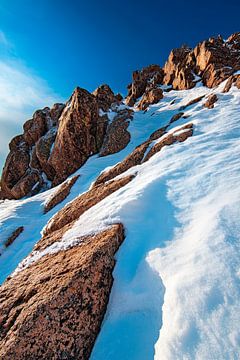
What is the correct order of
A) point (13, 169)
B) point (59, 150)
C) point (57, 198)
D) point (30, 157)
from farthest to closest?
point (30, 157) < point (13, 169) < point (59, 150) < point (57, 198)

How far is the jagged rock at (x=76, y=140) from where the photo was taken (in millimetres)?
29797

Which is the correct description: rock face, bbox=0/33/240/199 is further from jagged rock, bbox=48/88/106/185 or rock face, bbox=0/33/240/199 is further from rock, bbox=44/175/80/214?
rock, bbox=44/175/80/214

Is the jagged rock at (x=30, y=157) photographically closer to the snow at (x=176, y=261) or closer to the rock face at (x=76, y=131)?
the rock face at (x=76, y=131)

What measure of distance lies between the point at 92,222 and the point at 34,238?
9.17m

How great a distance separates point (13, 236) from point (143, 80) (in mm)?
56269

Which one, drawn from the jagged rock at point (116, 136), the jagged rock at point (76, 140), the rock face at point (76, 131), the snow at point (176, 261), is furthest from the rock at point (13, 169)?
the snow at point (176, 261)

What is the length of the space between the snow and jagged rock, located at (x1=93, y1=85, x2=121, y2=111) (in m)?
29.4

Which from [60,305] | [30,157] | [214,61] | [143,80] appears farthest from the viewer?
[143,80]

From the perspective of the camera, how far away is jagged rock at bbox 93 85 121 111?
3723cm

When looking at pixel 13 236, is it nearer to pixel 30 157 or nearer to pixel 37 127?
pixel 30 157

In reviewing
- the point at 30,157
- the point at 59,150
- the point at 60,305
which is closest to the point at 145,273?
the point at 60,305

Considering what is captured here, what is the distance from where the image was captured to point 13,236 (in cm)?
1531

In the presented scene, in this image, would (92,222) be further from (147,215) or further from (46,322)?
(46,322)

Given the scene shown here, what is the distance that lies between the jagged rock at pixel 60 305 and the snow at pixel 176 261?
1.06ft
